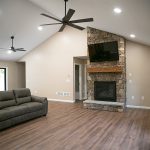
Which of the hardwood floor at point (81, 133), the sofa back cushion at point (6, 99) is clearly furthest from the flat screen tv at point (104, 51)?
the sofa back cushion at point (6, 99)

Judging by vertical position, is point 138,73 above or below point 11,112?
above

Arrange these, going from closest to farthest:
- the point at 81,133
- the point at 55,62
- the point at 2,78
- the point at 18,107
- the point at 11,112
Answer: the point at 81,133 → the point at 11,112 → the point at 18,107 → the point at 55,62 → the point at 2,78

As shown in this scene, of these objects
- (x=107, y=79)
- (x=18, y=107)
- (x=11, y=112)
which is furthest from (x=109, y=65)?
(x=11, y=112)

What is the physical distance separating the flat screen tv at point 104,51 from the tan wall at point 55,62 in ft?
2.41

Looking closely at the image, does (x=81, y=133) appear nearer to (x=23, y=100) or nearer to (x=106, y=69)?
(x=23, y=100)

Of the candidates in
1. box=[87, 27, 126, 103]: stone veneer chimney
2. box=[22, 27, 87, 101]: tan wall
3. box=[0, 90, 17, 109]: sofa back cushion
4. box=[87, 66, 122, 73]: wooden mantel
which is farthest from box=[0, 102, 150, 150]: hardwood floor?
box=[22, 27, 87, 101]: tan wall

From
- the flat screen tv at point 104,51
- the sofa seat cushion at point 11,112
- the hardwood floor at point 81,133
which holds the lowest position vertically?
the hardwood floor at point 81,133

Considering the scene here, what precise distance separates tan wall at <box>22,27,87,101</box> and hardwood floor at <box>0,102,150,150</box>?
3.21 meters

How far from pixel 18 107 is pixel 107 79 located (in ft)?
13.2

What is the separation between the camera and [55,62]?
9.17m

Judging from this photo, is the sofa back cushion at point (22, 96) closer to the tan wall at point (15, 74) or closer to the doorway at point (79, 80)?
the doorway at point (79, 80)

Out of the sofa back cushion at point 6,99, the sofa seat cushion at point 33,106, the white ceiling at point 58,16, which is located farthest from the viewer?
the sofa seat cushion at point 33,106

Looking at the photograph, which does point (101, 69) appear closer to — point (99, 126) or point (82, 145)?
point (99, 126)

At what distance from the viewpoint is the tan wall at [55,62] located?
8641 mm
